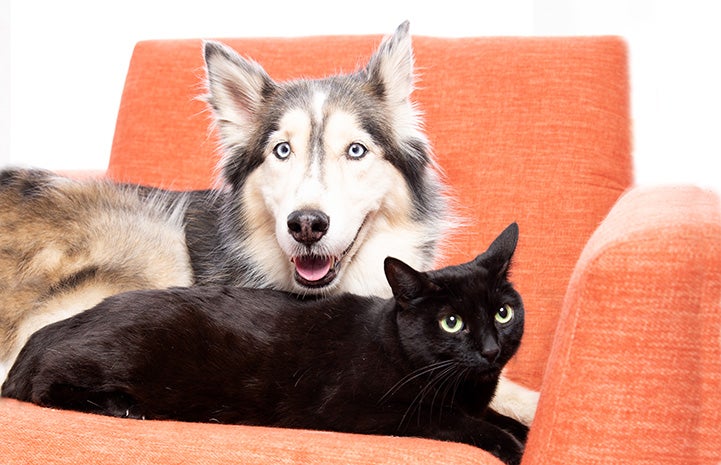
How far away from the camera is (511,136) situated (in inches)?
105

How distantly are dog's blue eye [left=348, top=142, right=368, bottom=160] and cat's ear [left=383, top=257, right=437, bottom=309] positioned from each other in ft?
1.79

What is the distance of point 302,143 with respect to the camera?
2131 millimetres

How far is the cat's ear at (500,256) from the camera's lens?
1744 mm

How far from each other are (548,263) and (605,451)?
49.2 inches

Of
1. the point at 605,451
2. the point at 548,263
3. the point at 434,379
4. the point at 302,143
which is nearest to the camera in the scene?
the point at 605,451

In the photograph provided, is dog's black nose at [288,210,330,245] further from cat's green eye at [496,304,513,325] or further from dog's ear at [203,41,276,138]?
dog's ear at [203,41,276,138]

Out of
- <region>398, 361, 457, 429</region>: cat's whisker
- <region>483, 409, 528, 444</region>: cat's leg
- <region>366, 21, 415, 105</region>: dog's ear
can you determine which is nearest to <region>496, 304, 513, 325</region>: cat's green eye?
<region>398, 361, 457, 429</region>: cat's whisker

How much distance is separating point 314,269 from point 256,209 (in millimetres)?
356

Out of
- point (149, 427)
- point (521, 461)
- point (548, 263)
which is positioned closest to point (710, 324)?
point (521, 461)

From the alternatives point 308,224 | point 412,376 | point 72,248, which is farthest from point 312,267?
point 72,248

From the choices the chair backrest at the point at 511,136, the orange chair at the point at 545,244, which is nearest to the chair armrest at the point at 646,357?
the orange chair at the point at 545,244

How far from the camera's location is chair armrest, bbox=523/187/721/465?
4.38ft

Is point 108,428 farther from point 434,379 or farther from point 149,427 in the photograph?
point 434,379

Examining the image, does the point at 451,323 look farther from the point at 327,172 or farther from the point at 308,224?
the point at 327,172
